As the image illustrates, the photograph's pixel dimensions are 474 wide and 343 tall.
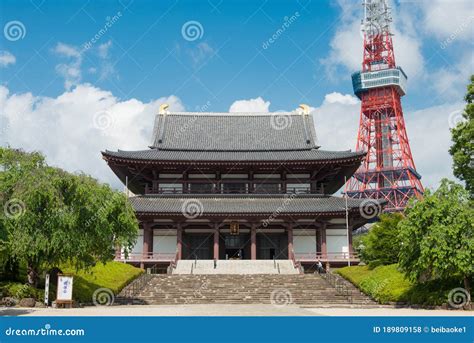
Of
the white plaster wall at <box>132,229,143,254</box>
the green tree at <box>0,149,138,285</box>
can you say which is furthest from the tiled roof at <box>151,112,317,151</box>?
the green tree at <box>0,149,138,285</box>

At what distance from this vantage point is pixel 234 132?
50844 mm

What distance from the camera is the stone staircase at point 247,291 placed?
2711 centimetres

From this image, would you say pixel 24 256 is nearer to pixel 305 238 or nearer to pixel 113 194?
pixel 113 194

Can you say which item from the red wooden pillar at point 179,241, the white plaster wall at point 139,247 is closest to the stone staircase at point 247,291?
the red wooden pillar at point 179,241

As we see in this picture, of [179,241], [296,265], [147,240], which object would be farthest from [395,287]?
[147,240]

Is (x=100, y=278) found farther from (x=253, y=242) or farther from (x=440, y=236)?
(x=440, y=236)

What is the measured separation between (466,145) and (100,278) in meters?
24.2

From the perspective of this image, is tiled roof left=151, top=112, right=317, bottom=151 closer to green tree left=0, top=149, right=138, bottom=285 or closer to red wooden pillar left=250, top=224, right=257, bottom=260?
red wooden pillar left=250, top=224, right=257, bottom=260

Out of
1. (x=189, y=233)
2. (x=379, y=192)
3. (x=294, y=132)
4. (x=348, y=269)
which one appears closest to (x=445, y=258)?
(x=348, y=269)

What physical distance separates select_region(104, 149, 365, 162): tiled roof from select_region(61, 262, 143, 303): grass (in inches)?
457

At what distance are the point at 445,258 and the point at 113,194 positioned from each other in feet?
54.9

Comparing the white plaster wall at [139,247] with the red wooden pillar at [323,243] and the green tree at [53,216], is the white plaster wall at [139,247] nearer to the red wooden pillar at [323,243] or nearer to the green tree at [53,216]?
the red wooden pillar at [323,243]

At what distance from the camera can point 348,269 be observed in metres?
33.8

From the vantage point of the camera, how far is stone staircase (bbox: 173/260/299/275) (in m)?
35.9
